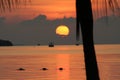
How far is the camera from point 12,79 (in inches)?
1951

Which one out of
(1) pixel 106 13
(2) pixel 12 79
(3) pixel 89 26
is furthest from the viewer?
(2) pixel 12 79

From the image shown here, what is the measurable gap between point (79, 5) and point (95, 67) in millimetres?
930

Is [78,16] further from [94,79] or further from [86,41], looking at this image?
[94,79]

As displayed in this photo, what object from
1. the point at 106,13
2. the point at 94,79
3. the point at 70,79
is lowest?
the point at 70,79

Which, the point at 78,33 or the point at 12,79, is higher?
the point at 78,33

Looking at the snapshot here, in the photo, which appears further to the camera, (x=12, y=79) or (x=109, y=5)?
(x=12, y=79)

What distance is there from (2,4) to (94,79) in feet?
5.34

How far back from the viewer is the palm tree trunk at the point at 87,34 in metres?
5.93

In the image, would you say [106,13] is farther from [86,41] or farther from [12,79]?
[12,79]

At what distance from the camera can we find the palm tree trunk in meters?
5.93

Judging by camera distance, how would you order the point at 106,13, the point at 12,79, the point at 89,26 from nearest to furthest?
the point at 106,13 → the point at 89,26 → the point at 12,79

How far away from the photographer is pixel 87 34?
6.07m

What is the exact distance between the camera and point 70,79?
51219 millimetres

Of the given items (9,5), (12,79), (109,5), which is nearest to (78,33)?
(109,5)
